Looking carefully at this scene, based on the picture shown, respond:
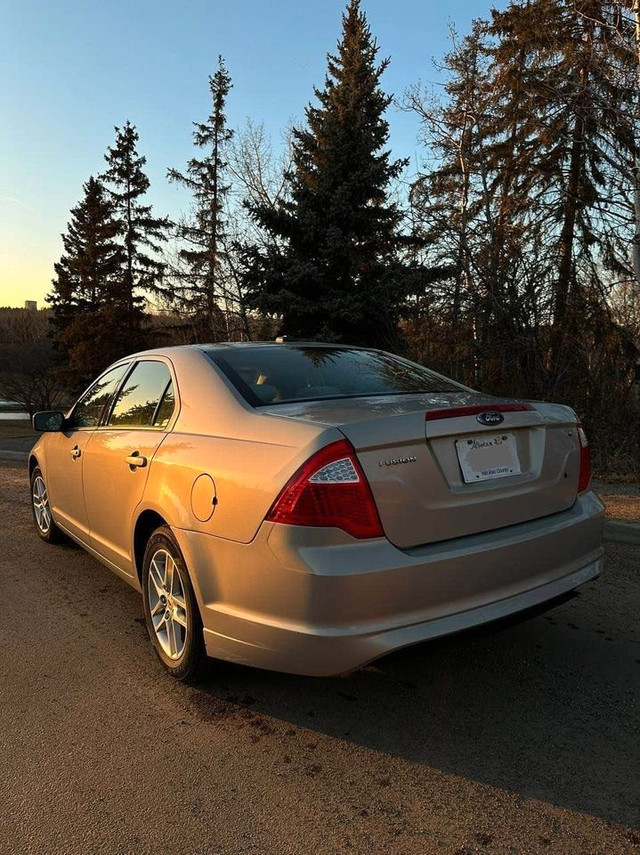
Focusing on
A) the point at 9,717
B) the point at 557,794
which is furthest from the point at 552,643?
the point at 9,717

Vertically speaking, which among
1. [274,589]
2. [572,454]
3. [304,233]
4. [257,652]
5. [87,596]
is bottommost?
[87,596]

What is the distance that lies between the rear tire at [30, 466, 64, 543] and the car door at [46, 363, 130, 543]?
13.5 inches

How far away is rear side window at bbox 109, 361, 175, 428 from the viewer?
11.3 ft

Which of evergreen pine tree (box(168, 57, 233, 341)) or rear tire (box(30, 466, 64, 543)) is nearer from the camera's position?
rear tire (box(30, 466, 64, 543))

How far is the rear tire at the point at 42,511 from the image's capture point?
5.32 metres

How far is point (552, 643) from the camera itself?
3.34m

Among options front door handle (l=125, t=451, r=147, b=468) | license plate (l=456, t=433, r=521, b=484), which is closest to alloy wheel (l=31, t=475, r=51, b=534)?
front door handle (l=125, t=451, r=147, b=468)

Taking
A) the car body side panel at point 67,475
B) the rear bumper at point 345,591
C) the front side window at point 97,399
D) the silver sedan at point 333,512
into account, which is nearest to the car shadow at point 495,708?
the rear bumper at point 345,591

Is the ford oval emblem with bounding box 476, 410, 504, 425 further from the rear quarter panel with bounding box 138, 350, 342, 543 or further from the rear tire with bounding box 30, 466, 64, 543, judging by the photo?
the rear tire with bounding box 30, 466, 64, 543

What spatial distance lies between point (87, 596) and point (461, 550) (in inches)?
110

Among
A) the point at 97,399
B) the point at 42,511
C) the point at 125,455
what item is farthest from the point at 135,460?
the point at 42,511

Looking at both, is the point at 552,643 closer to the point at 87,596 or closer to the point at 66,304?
the point at 87,596

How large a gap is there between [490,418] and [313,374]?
1119 millimetres

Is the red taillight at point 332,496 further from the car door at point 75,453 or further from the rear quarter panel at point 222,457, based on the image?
the car door at point 75,453
